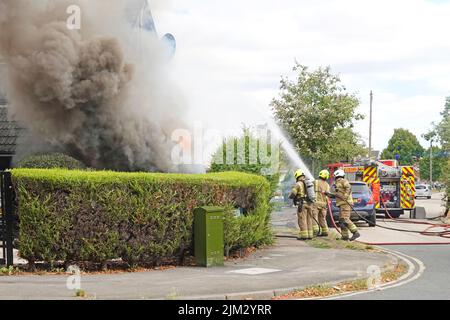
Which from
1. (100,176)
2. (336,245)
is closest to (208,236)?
(100,176)

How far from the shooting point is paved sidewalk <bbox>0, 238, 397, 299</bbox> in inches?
312

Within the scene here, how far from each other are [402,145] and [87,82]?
8606cm

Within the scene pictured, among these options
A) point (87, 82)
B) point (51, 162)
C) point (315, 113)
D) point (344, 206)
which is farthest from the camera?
point (315, 113)

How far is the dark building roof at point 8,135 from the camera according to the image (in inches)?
659

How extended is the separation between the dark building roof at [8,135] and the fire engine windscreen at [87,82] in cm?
274

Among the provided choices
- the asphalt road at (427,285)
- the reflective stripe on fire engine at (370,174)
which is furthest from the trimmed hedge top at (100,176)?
the reflective stripe on fire engine at (370,174)

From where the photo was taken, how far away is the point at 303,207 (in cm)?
1488

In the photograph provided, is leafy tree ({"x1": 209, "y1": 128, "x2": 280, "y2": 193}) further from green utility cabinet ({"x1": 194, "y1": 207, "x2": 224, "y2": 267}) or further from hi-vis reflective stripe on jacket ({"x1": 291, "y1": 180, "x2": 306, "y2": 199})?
green utility cabinet ({"x1": 194, "y1": 207, "x2": 224, "y2": 267})

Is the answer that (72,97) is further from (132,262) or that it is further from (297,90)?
(297,90)

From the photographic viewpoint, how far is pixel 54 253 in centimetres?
963

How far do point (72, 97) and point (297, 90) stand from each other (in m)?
19.6

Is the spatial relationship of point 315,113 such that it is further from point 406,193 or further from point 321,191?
point 321,191

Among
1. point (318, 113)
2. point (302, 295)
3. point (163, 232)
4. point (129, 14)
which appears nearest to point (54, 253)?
point (163, 232)

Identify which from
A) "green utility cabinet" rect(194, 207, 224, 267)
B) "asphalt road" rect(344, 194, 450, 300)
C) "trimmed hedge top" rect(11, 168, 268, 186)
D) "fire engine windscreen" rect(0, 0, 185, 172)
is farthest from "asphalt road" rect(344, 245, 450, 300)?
"fire engine windscreen" rect(0, 0, 185, 172)
